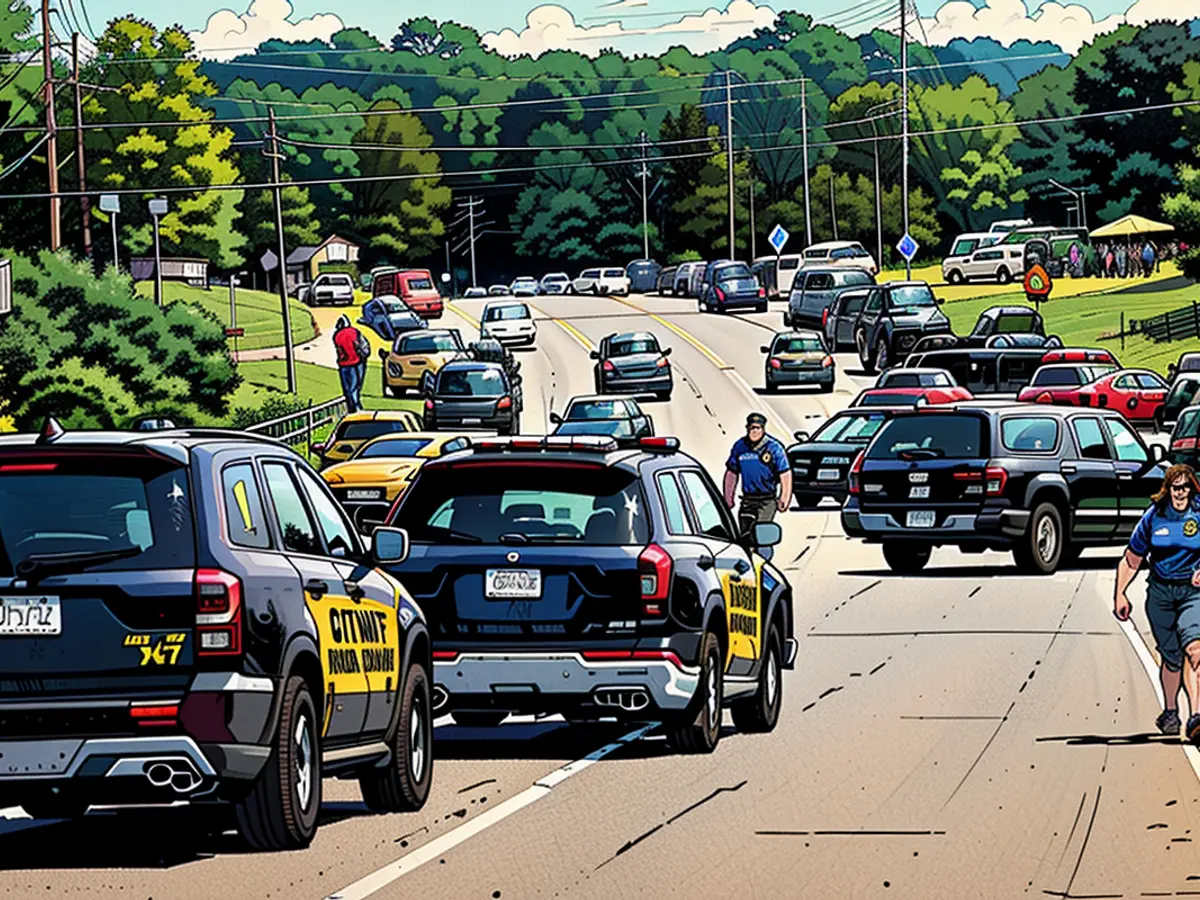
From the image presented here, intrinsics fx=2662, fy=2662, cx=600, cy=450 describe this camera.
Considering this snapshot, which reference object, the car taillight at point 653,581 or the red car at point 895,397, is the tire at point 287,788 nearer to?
the car taillight at point 653,581

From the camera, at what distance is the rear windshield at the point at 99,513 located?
33.1ft

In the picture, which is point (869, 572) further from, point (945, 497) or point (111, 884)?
point (111, 884)

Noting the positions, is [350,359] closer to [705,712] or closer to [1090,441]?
[1090,441]

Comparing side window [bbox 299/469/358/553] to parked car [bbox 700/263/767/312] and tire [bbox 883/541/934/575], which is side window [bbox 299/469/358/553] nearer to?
tire [bbox 883/541/934/575]

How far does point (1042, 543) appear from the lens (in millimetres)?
27781

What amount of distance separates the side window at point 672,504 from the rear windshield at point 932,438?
44.9 ft

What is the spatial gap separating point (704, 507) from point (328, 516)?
3553 mm

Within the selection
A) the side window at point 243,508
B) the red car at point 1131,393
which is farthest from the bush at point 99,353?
the side window at point 243,508

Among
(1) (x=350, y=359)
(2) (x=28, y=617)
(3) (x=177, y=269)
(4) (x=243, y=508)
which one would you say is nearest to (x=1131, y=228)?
(3) (x=177, y=269)

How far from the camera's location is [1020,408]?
28156 millimetres

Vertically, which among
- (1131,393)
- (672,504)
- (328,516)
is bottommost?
(1131,393)

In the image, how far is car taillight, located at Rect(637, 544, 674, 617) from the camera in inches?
536

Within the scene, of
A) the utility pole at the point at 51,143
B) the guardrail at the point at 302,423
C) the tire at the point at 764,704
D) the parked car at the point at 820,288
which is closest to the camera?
the tire at the point at 764,704

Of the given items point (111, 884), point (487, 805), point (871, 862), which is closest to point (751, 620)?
point (487, 805)
